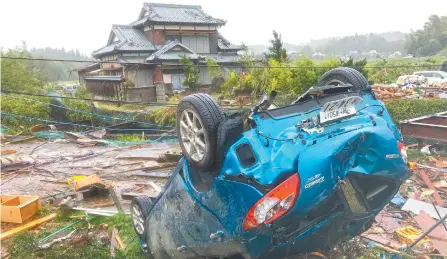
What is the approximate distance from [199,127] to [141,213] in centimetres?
204

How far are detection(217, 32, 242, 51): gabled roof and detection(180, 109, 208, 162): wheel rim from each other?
30365 millimetres

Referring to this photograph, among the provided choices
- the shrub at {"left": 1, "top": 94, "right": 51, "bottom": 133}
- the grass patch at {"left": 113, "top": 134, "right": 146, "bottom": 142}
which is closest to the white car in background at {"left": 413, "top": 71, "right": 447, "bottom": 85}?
the grass patch at {"left": 113, "top": 134, "right": 146, "bottom": 142}

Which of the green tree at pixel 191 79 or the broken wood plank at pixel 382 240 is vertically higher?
the green tree at pixel 191 79

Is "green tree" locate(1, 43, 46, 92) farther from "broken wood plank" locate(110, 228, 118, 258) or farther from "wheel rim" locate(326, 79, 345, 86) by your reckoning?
"wheel rim" locate(326, 79, 345, 86)

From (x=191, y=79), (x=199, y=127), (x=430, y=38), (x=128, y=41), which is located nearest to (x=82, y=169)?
(x=199, y=127)

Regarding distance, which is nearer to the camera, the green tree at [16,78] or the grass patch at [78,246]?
the grass patch at [78,246]

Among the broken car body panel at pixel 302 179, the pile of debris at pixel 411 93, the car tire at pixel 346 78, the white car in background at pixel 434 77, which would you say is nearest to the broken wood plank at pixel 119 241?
the broken car body panel at pixel 302 179

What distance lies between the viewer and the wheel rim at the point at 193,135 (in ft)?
9.67

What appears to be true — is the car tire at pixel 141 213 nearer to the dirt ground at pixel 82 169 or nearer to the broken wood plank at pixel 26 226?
the dirt ground at pixel 82 169

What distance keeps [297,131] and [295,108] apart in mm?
316

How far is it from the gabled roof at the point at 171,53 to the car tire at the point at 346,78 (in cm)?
2394

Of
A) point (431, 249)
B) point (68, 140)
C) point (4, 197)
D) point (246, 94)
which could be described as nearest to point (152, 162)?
point (4, 197)

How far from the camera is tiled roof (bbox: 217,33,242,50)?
107 ft

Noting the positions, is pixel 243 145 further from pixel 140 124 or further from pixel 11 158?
pixel 140 124
